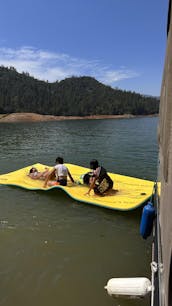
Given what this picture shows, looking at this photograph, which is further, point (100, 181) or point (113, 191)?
point (113, 191)

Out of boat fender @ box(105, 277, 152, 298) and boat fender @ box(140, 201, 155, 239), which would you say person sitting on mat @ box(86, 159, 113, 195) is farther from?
boat fender @ box(105, 277, 152, 298)

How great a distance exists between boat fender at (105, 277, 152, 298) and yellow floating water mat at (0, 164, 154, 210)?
2.99 meters

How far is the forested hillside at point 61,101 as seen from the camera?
88.2m

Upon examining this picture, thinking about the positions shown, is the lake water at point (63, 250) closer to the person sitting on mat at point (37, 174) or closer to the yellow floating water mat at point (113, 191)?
the yellow floating water mat at point (113, 191)

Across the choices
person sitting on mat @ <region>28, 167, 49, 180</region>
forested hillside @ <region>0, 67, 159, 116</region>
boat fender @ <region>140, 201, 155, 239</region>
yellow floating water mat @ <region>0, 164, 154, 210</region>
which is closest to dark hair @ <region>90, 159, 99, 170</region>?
yellow floating water mat @ <region>0, 164, 154, 210</region>

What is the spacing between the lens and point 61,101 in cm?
9556

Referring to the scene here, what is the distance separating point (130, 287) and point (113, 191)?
14.7 ft

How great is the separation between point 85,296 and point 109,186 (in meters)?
4.11

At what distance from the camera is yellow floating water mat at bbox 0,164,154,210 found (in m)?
7.47

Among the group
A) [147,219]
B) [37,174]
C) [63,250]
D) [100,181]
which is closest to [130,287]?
[147,219]

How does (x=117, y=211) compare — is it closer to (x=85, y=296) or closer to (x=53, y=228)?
(x=53, y=228)

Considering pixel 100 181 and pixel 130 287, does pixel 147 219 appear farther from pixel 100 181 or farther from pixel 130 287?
pixel 100 181

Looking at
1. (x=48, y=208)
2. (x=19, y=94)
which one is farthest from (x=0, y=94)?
(x=48, y=208)

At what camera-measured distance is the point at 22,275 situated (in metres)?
4.96
